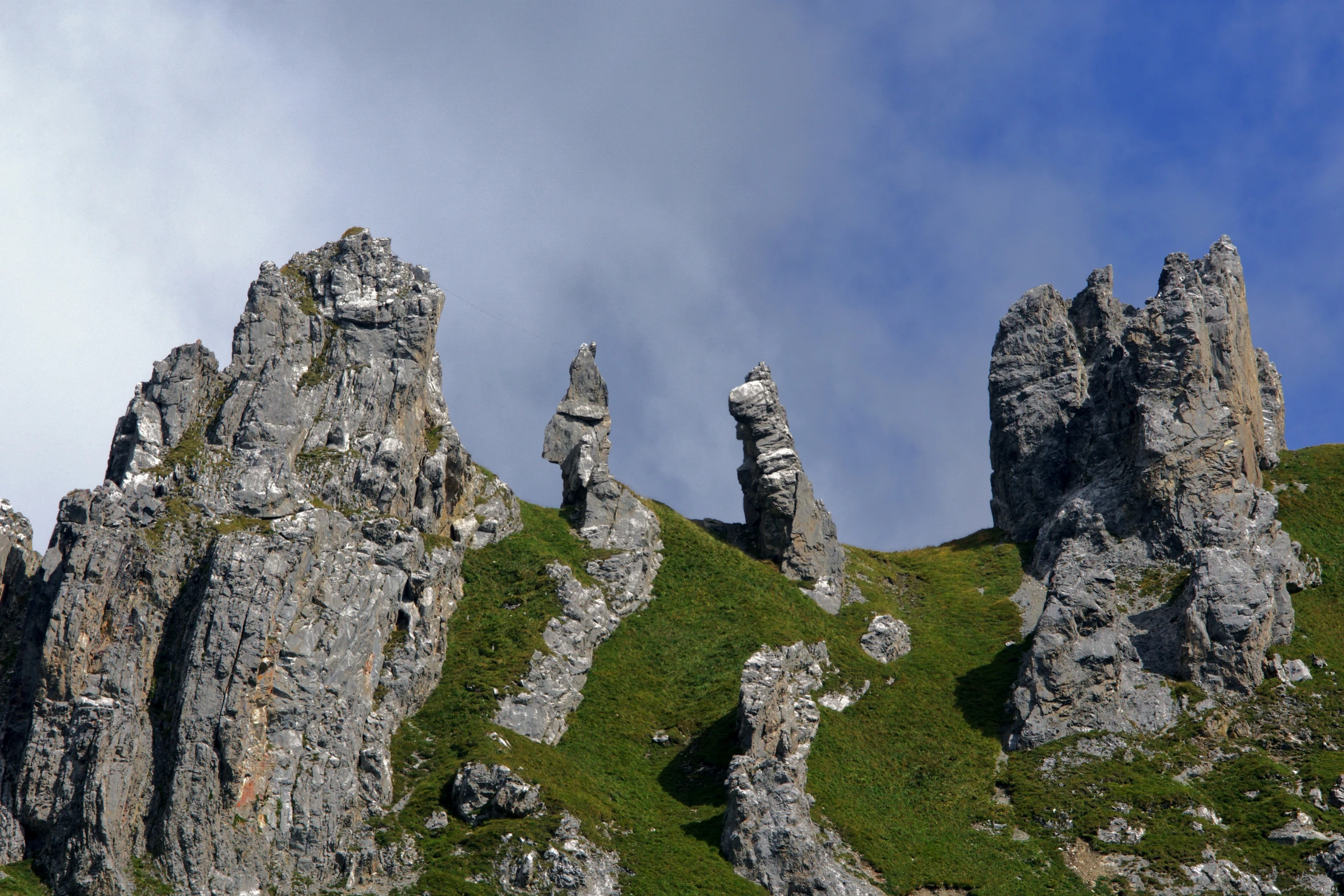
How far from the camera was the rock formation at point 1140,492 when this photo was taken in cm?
7081

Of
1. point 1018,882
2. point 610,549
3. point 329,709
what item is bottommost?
point 1018,882

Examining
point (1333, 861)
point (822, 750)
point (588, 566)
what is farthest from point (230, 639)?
point (1333, 861)

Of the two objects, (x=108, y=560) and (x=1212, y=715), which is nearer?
(x=108, y=560)

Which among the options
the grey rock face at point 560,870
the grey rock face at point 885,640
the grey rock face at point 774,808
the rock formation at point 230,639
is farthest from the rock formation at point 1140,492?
the rock formation at point 230,639

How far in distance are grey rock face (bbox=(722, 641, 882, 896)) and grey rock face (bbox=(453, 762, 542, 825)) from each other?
9.90 m

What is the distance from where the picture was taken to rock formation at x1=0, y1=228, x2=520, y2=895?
51.9 m

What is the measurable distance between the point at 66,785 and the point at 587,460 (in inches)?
1682

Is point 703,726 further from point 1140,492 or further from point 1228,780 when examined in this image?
point 1140,492

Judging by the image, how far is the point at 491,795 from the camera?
2247 inches

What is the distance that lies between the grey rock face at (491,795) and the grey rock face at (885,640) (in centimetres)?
3022

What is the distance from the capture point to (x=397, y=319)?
77.5 m

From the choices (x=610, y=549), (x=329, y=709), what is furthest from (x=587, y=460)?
(x=329, y=709)

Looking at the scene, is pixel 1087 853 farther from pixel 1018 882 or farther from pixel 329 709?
pixel 329 709

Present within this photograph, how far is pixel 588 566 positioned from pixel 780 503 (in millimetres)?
17390
